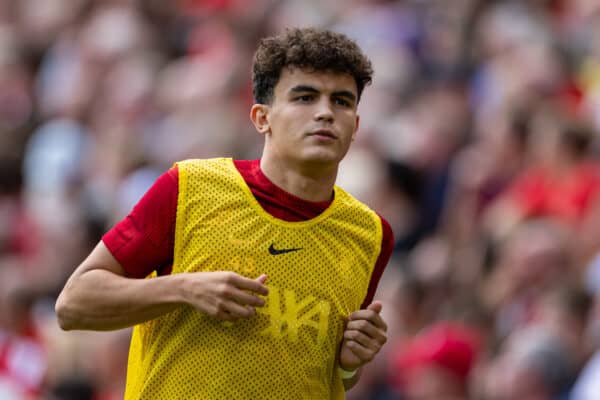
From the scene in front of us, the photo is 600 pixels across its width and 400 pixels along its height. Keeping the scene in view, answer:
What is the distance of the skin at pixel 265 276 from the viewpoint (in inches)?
189

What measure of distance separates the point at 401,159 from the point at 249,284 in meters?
4.90

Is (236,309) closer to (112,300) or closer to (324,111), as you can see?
(112,300)

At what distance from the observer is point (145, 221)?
4992 mm

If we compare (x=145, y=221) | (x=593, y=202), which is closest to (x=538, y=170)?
(x=593, y=202)

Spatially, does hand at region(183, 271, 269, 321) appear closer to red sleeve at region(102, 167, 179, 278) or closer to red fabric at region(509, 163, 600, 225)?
red sleeve at region(102, 167, 179, 278)

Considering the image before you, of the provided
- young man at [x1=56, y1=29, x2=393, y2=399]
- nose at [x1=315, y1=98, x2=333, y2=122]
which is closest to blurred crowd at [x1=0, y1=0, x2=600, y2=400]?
young man at [x1=56, y1=29, x2=393, y2=399]

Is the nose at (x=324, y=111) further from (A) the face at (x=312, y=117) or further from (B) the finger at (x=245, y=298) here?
(B) the finger at (x=245, y=298)

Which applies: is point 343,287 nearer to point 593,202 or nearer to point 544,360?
point 544,360

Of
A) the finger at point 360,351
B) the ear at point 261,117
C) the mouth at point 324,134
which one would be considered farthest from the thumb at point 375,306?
the ear at point 261,117

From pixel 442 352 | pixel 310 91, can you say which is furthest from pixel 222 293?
pixel 442 352

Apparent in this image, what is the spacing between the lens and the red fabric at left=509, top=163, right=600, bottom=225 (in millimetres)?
8258

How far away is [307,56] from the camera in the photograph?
509 cm

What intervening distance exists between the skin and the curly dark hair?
3cm

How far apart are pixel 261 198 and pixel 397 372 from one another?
3484 millimetres
